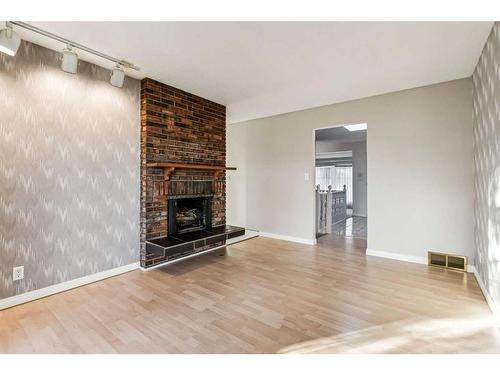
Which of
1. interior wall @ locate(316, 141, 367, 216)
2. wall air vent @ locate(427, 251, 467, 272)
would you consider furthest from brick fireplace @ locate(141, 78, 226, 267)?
interior wall @ locate(316, 141, 367, 216)

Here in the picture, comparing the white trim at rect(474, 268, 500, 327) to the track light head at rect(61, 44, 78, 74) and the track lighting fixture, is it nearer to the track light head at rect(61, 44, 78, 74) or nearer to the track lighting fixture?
the track lighting fixture

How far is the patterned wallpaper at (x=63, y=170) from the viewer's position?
2279 millimetres

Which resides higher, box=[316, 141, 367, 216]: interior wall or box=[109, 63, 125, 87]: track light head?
box=[109, 63, 125, 87]: track light head

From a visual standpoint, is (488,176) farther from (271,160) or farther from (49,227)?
(49,227)

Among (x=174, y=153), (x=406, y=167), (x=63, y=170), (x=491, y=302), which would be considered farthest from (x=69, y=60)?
(x=491, y=302)

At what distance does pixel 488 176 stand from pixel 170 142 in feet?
11.9

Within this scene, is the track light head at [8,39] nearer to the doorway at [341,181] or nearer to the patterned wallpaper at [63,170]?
the patterned wallpaper at [63,170]

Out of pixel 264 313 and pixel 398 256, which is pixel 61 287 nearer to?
pixel 264 313

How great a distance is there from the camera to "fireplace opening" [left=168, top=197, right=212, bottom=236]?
11.7ft

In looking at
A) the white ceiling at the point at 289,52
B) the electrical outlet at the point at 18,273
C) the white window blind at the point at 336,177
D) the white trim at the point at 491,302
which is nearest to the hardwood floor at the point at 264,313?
the white trim at the point at 491,302

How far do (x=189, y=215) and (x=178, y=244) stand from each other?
849 millimetres

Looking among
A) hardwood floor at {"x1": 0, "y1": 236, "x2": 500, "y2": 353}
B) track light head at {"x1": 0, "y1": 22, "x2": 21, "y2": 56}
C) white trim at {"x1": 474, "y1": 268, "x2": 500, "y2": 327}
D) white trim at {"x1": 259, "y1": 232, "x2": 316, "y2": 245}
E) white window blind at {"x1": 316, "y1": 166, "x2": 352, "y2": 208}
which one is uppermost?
track light head at {"x1": 0, "y1": 22, "x2": 21, "y2": 56}

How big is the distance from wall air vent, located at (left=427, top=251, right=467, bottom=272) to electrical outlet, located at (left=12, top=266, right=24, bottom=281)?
4.67 meters

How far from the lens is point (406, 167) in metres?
3.54
